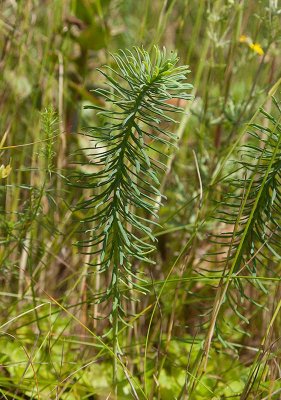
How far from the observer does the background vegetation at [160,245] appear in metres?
1.05

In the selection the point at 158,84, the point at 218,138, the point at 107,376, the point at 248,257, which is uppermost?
the point at 158,84

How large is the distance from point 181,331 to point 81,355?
26 cm

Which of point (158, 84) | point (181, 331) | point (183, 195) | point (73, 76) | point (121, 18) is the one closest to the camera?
point (158, 84)

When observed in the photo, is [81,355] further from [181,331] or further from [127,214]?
[127,214]

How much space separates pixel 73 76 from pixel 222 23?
1.95 ft

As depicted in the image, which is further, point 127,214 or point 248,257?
point 248,257

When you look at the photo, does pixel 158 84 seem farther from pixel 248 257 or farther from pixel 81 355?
pixel 81 355

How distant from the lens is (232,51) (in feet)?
4.88

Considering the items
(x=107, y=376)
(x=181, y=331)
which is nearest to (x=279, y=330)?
(x=181, y=331)

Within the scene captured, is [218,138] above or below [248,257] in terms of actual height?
above

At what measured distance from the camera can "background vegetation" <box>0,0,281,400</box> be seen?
1.05m

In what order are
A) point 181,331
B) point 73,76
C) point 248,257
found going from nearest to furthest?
point 248,257
point 181,331
point 73,76

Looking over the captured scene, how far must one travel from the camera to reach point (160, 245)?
1731 millimetres

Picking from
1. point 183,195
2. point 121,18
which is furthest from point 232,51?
point 121,18
